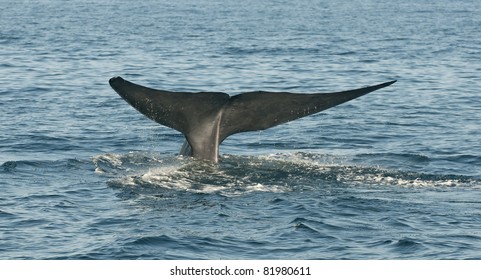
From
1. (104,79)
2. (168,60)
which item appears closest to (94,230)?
(104,79)

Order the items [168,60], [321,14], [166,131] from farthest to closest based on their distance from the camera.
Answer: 1. [321,14]
2. [168,60]
3. [166,131]

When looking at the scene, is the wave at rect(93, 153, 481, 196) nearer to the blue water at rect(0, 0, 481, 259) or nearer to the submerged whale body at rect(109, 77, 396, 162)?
the blue water at rect(0, 0, 481, 259)

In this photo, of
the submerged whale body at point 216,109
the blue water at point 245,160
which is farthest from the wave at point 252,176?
the submerged whale body at point 216,109

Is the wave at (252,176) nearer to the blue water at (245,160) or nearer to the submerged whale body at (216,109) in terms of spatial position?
the blue water at (245,160)

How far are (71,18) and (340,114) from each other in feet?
117

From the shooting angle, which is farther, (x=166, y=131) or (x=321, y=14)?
(x=321, y=14)

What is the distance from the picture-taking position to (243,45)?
1651 inches

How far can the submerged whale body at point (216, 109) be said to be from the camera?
14773mm

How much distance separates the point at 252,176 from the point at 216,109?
127 cm

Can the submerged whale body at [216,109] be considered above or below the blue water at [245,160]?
above

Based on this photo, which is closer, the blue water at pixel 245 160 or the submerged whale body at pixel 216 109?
the blue water at pixel 245 160

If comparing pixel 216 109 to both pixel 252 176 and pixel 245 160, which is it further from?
pixel 245 160

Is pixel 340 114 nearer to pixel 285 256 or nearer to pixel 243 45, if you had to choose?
pixel 285 256

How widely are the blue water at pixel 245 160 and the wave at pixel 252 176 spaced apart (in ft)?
0.13
